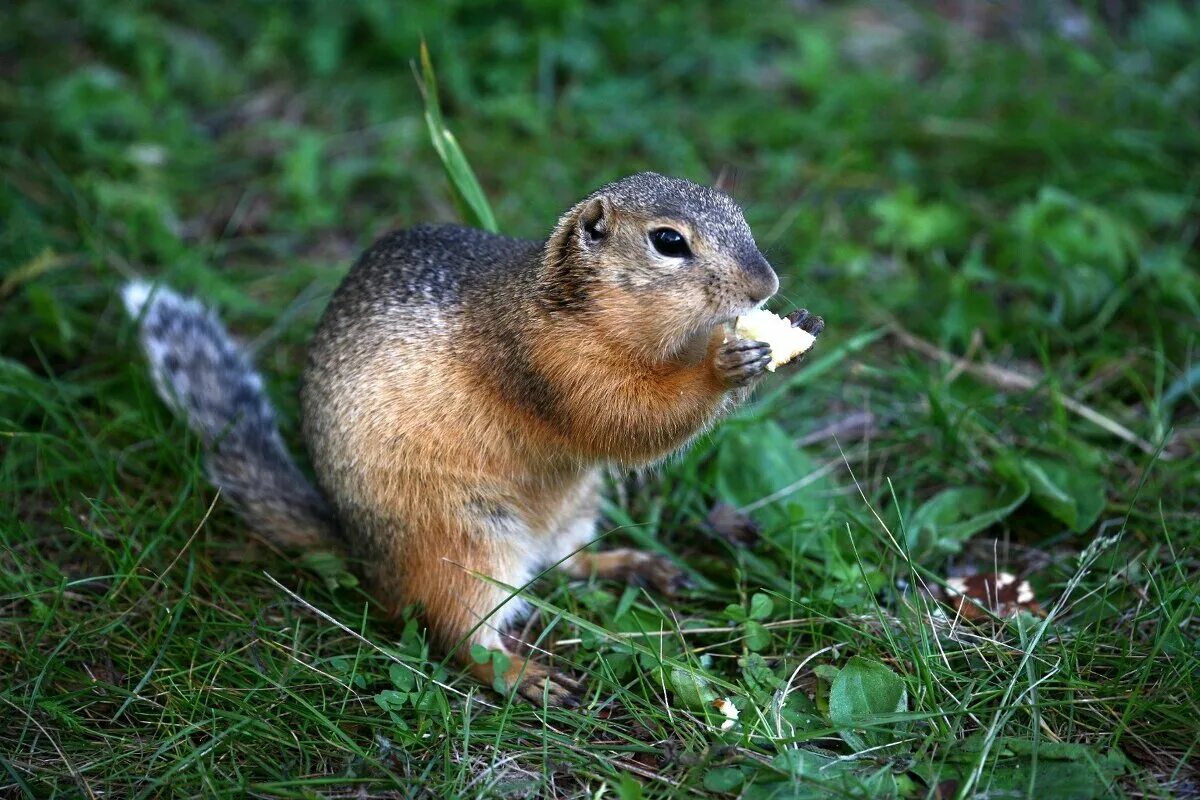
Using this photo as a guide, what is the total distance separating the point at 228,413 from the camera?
12.9 feet

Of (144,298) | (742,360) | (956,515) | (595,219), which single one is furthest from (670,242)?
(144,298)

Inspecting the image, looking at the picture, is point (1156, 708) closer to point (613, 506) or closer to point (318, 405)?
point (613, 506)

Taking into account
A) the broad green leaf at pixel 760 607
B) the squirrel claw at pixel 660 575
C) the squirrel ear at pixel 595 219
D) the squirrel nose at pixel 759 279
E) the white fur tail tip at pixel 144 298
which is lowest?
the squirrel claw at pixel 660 575

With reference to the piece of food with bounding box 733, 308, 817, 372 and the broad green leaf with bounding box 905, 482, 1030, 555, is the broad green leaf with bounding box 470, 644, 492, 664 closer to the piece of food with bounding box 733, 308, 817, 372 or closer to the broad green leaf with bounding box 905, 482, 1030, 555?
the piece of food with bounding box 733, 308, 817, 372

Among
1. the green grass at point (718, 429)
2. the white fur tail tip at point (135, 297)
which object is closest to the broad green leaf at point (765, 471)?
the green grass at point (718, 429)

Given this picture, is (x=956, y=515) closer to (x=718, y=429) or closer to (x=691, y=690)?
(x=718, y=429)

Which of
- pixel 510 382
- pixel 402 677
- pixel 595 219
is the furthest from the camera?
pixel 510 382

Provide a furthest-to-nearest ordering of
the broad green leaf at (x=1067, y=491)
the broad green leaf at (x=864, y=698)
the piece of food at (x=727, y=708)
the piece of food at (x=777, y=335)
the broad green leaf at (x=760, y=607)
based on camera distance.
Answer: the broad green leaf at (x=1067, y=491)
the broad green leaf at (x=760, y=607)
the piece of food at (x=777, y=335)
the piece of food at (x=727, y=708)
the broad green leaf at (x=864, y=698)

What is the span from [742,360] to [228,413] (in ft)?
6.62

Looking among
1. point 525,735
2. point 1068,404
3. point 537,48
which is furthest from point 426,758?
point 537,48

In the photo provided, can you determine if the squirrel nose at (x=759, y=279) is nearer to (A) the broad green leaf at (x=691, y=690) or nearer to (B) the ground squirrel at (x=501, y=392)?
(B) the ground squirrel at (x=501, y=392)

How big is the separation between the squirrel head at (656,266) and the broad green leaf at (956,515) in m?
1.11

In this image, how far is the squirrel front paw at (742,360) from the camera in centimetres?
307

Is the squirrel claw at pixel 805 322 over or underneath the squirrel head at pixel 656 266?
underneath
